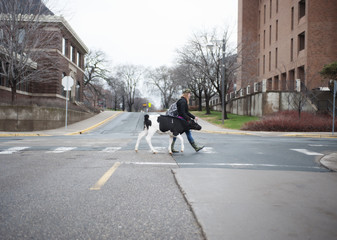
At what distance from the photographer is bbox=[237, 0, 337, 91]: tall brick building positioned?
31188 millimetres

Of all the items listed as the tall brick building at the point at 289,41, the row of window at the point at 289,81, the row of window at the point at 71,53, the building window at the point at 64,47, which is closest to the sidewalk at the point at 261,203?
the row of window at the point at 289,81

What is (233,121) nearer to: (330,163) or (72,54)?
(72,54)

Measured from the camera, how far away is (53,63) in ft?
103

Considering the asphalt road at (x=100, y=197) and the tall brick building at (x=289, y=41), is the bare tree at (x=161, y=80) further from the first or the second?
the asphalt road at (x=100, y=197)

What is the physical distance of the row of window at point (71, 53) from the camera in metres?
36.3

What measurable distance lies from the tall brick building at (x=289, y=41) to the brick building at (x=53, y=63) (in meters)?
19.5

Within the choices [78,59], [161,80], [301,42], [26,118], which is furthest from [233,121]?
[161,80]

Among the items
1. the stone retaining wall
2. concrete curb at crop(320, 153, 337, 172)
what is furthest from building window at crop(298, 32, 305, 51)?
concrete curb at crop(320, 153, 337, 172)

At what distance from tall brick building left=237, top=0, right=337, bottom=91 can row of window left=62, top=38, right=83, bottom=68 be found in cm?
1993

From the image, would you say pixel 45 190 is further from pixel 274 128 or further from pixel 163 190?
pixel 274 128

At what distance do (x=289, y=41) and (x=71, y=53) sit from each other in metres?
26.0

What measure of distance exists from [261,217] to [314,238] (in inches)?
26.0

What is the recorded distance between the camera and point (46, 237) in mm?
2969

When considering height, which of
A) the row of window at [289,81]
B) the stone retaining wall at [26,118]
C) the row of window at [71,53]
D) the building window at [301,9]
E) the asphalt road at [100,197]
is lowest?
the asphalt road at [100,197]
